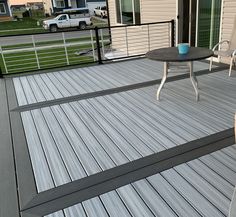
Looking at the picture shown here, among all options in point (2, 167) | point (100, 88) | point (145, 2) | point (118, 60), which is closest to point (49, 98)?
point (100, 88)

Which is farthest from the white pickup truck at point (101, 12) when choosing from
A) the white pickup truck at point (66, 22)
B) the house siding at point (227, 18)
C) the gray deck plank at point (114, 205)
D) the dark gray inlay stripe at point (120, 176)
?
the gray deck plank at point (114, 205)

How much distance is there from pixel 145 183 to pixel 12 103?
8.16 ft

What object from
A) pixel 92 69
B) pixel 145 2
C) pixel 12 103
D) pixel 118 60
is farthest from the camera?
pixel 145 2

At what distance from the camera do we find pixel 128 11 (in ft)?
27.7

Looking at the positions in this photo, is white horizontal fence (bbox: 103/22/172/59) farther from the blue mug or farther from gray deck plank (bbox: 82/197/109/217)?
gray deck plank (bbox: 82/197/109/217)

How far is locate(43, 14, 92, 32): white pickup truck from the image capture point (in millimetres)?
19984

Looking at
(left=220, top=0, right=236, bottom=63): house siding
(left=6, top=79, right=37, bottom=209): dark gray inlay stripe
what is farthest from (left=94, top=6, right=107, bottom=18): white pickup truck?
(left=6, top=79, right=37, bottom=209): dark gray inlay stripe

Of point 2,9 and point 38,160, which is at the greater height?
point 2,9

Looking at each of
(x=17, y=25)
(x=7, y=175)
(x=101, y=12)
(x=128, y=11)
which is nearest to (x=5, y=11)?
(x=17, y=25)

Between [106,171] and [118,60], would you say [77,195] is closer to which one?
[106,171]

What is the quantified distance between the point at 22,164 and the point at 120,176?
0.89 m

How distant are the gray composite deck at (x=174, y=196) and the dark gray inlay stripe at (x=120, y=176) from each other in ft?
0.20

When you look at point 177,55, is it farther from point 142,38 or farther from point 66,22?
point 66,22

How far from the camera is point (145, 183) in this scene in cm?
189
